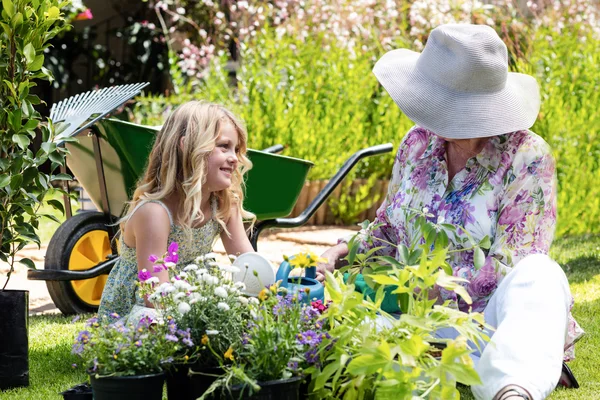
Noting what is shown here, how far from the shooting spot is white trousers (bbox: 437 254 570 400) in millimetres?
1813

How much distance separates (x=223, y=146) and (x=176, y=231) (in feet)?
0.93

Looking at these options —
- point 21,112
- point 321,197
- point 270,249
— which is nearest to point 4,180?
point 21,112

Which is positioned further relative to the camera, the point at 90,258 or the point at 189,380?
the point at 90,258

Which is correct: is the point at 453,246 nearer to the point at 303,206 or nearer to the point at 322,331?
the point at 322,331

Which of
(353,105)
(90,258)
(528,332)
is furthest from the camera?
(353,105)

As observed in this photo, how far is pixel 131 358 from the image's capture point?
63.4 inches

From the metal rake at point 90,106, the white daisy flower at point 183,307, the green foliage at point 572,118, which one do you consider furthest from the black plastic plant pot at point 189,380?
the green foliage at point 572,118

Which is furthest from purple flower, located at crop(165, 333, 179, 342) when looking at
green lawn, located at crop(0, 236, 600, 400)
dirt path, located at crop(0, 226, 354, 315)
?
dirt path, located at crop(0, 226, 354, 315)

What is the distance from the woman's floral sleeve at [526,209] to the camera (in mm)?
2125

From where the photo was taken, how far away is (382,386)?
1.60 m

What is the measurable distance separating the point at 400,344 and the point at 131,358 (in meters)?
0.51


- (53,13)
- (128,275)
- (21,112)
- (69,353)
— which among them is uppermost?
(53,13)

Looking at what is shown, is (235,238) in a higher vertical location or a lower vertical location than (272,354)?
lower

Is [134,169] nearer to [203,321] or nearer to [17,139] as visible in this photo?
[17,139]
